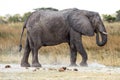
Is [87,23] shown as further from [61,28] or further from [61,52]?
[61,52]

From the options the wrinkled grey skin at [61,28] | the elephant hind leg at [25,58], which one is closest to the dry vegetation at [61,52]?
the elephant hind leg at [25,58]

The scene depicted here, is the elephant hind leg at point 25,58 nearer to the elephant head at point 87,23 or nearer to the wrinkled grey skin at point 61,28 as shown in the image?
the wrinkled grey skin at point 61,28

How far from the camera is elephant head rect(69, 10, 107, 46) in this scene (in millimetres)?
27016

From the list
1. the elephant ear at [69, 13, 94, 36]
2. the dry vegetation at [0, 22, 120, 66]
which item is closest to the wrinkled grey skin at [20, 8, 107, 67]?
the elephant ear at [69, 13, 94, 36]

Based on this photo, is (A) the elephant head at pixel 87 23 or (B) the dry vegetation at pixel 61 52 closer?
(A) the elephant head at pixel 87 23

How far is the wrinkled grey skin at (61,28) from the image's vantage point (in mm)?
26970

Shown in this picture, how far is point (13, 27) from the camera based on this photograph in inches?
1671

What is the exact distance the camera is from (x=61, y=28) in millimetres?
27016

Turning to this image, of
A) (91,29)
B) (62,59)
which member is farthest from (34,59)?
(62,59)

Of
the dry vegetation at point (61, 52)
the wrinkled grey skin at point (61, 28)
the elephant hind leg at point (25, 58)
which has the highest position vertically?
the wrinkled grey skin at point (61, 28)

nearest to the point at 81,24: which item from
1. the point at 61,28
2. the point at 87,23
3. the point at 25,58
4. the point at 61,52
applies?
the point at 87,23

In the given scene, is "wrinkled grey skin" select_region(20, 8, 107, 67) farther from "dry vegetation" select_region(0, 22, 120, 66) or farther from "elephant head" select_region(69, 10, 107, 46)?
"dry vegetation" select_region(0, 22, 120, 66)

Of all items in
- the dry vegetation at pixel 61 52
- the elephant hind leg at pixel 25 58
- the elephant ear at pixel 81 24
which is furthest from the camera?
the dry vegetation at pixel 61 52

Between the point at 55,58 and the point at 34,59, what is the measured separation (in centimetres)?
656
